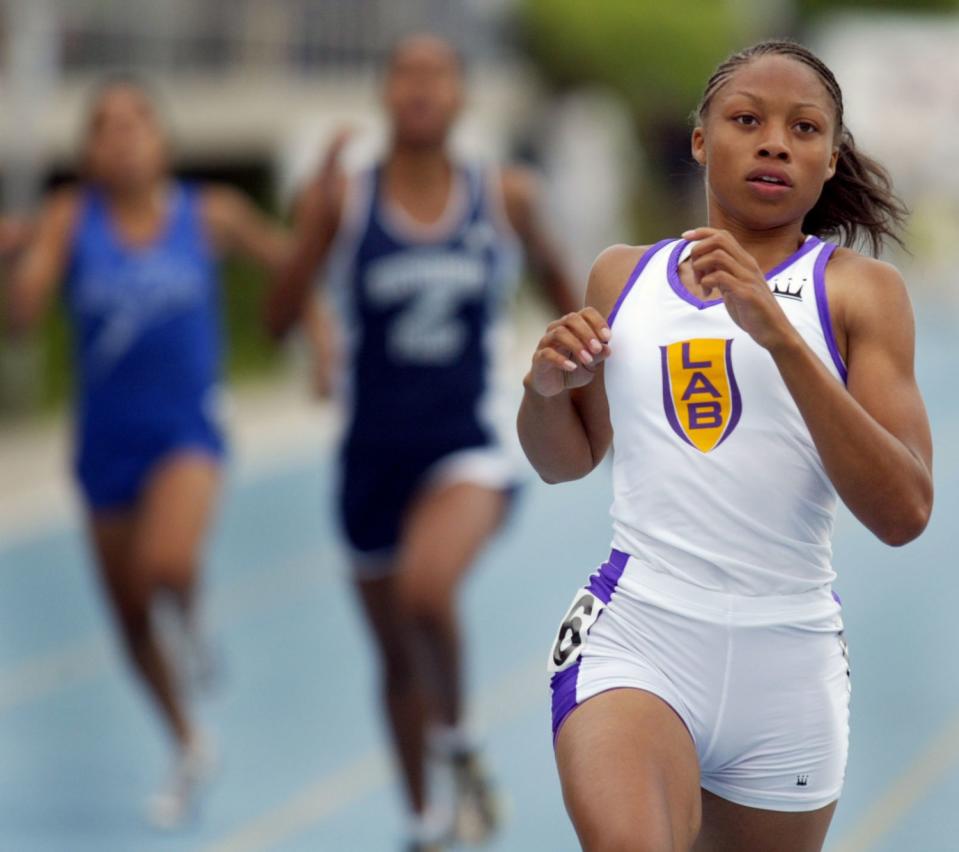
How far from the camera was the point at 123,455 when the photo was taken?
707cm

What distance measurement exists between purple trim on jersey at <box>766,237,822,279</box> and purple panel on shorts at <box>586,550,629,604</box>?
54 centimetres

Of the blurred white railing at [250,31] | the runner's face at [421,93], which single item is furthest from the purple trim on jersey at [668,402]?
the blurred white railing at [250,31]

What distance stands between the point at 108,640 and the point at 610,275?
22.1 feet

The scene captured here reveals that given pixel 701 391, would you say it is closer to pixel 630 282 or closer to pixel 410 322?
pixel 630 282

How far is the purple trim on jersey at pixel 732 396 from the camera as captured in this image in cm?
333

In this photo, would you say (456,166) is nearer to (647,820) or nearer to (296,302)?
(296,302)

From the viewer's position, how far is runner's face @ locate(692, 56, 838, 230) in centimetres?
329

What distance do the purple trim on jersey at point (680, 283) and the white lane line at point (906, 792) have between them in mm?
3400

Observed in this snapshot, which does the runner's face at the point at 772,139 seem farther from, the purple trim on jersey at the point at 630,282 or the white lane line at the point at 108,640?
the white lane line at the point at 108,640

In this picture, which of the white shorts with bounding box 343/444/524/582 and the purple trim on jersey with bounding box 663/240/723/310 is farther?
the white shorts with bounding box 343/444/524/582

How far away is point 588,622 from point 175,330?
395 cm

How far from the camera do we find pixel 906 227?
367cm

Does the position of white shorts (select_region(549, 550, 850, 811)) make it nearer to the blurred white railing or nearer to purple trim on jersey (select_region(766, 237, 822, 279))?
purple trim on jersey (select_region(766, 237, 822, 279))

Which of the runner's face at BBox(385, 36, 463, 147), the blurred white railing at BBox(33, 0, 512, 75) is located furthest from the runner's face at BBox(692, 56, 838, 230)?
the blurred white railing at BBox(33, 0, 512, 75)
